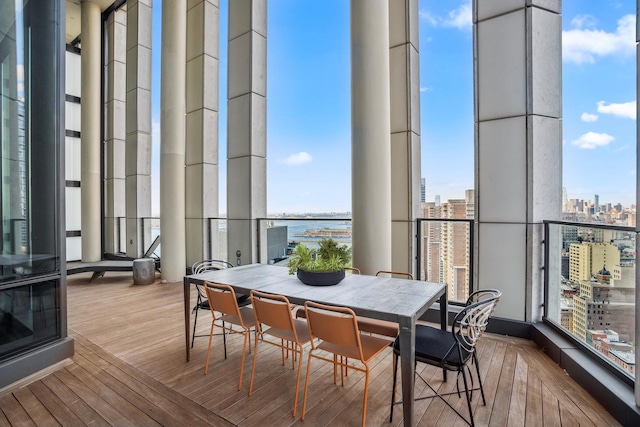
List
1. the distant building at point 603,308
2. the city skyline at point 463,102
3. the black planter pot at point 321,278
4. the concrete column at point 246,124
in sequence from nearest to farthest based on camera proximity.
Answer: the distant building at point 603,308 → the black planter pot at point 321,278 → the city skyline at point 463,102 → the concrete column at point 246,124

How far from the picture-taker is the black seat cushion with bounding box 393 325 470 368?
1.87m

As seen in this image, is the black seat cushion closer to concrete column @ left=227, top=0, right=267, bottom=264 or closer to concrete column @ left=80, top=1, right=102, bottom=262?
concrete column @ left=227, top=0, right=267, bottom=264

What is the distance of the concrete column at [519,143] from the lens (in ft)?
10.7

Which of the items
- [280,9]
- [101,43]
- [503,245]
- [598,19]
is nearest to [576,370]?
[503,245]

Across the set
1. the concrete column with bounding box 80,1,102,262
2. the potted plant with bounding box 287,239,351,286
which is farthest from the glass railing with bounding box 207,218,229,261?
the concrete column with bounding box 80,1,102,262

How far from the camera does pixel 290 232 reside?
5.30 meters

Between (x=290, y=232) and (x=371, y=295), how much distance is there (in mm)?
3197

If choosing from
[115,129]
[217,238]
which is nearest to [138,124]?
[115,129]

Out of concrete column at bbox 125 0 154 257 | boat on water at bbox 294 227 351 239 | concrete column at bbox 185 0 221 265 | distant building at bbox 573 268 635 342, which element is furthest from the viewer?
concrete column at bbox 125 0 154 257

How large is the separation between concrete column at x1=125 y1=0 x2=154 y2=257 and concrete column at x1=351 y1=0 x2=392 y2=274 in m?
6.26

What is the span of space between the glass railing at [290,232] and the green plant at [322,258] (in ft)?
4.28

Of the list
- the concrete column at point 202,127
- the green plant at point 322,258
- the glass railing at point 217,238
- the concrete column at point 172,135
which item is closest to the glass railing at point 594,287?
the green plant at point 322,258

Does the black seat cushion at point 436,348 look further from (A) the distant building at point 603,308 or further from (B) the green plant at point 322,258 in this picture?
(A) the distant building at point 603,308

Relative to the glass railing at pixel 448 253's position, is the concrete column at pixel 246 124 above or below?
above
